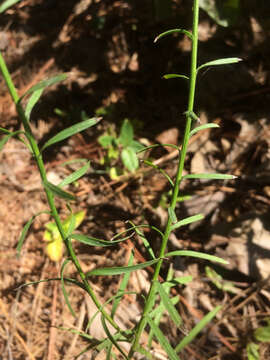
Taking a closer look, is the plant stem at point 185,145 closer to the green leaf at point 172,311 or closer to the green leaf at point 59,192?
the green leaf at point 172,311

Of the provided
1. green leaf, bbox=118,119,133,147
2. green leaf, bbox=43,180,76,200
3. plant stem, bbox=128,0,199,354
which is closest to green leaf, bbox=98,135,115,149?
green leaf, bbox=118,119,133,147

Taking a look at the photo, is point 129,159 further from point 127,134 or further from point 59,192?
point 59,192

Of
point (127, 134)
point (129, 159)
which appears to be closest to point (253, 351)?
point (129, 159)

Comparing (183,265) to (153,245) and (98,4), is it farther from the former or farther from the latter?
(98,4)

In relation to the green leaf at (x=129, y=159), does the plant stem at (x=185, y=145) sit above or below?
above

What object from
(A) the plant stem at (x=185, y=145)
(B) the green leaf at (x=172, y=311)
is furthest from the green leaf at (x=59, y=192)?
(B) the green leaf at (x=172, y=311)

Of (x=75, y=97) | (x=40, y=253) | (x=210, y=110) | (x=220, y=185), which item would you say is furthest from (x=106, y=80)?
(x=40, y=253)
